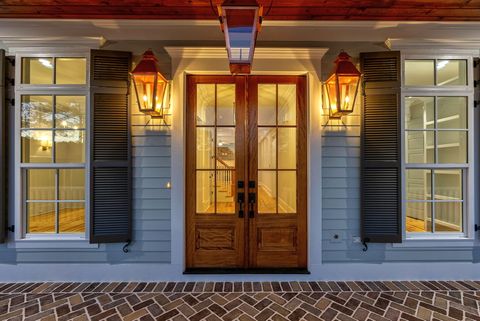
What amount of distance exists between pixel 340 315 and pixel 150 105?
2836 mm

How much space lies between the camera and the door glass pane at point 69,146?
277 cm

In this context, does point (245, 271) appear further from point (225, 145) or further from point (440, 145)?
point (440, 145)

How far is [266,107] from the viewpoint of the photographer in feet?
9.39

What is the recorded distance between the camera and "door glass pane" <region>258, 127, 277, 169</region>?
9.36 feet

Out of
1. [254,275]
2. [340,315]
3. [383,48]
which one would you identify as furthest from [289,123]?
[340,315]

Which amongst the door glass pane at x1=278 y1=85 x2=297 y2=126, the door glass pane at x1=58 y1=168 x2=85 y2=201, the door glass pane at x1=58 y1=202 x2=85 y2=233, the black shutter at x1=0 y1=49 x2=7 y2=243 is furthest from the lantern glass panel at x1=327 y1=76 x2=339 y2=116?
the black shutter at x1=0 y1=49 x2=7 y2=243

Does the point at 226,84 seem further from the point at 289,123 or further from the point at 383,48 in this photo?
the point at 383,48

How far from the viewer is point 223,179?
286 cm

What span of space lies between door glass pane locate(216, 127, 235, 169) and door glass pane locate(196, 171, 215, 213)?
18 centimetres

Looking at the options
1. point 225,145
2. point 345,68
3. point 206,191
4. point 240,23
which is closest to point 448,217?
point 345,68

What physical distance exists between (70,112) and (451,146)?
185 inches

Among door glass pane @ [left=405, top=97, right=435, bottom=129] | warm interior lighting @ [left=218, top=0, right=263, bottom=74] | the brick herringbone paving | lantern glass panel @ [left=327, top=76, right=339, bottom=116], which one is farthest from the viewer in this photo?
door glass pane @ [left=405, top=97, right=435, bottom=129]

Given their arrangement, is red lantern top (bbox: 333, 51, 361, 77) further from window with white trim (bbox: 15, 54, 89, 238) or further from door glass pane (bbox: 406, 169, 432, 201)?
window with white trim (bbox: 15, 54, 89, 238)

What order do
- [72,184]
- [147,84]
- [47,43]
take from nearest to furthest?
[147,84] → [47,43] → [72,184]
